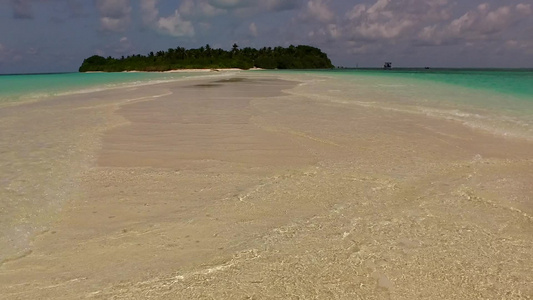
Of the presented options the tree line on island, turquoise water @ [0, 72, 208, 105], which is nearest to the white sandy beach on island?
turquoise water @ [0, 72, 208, 105]

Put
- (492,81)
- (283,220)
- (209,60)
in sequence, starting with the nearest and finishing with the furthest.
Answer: (283,220)
(492,81)
(209,60)

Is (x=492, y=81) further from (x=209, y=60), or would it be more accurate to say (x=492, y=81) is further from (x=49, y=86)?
(x=209, y=60)

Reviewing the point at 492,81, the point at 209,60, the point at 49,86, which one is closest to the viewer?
the point at 49,86

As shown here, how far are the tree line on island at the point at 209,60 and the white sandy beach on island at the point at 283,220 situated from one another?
112m

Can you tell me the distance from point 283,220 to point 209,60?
121 meters

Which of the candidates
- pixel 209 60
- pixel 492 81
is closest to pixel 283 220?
pixel 492 81

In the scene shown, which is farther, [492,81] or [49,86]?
[492,81]

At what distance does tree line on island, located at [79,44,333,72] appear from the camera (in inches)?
4766

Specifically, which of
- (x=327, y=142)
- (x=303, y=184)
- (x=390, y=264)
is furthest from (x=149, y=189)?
(x=327, y=142)

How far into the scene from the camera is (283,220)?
4.64 m

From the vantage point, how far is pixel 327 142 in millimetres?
8805

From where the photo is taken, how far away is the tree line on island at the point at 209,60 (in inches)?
4766

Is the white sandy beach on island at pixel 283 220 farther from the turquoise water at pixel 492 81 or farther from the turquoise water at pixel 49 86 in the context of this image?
the turquoise water at pixel 49 86

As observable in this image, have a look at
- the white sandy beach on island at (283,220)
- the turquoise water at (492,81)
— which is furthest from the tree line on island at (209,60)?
the white sandy beach on island at (283,220)
